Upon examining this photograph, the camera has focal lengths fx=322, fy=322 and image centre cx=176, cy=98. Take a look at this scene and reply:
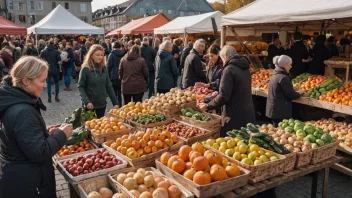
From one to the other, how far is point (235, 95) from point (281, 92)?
130 cm

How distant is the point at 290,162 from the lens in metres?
3.24

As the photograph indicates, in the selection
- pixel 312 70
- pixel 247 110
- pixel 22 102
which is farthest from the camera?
pixel 312 70

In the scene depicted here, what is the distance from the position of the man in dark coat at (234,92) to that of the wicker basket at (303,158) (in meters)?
1.09

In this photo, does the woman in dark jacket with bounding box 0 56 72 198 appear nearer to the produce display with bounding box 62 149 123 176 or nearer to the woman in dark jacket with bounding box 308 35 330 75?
the produce display with bounding box 62 149 123 176

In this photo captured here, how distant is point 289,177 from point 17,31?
12.8 m

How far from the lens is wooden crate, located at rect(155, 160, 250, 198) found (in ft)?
8.64

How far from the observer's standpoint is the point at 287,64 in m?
5.09

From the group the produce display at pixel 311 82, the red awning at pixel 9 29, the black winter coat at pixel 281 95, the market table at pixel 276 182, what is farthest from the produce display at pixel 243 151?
the red awning at pixel 9 29

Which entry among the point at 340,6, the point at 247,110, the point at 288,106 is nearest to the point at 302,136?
the point at 247,110


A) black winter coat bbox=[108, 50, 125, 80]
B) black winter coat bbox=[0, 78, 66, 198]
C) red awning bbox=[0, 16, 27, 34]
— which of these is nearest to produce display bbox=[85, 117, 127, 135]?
black winter coat bbox=[0, 78, 66, 198]

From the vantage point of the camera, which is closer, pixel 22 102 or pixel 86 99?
pixel 22 102

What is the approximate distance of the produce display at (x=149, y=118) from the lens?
4680mm

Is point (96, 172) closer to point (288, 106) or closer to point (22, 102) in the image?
point (22, 102)

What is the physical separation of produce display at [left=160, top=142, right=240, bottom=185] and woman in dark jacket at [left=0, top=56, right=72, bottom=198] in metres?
1.04
